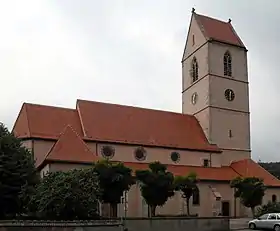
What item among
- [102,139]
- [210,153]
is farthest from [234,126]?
[102,139]

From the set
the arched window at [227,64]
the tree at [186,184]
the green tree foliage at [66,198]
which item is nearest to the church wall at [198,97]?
the arched window at [227,64]

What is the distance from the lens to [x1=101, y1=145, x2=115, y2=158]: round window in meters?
44.5

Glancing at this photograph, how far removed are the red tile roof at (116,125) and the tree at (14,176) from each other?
13.9 feet

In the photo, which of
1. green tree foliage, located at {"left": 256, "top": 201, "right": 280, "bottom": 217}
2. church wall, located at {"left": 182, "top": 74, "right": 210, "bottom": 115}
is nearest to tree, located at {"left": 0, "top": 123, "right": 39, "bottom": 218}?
green tree foliage, located at {"left": 256, "top": 201, "right": 280, "bottom": 217}

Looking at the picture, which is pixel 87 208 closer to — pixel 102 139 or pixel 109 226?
pixel 109 226

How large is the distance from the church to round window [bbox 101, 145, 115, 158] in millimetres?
96

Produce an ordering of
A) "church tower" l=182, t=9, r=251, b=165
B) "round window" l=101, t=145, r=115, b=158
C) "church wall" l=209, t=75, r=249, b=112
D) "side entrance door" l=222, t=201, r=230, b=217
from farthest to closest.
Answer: "church wall" l=209, t=75, r=249, b=112
"church tower" l=182, t=9, r=251, b=165
"side entrance door" l=222, t=201, r=230, b=217
"round window" l=101, t=145, r=115, b=158

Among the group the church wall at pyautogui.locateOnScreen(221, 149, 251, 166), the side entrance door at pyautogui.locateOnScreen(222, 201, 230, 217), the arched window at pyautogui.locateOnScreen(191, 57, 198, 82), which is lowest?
the side entrance door at pyautogui.locateOnScreen(222, 201, 230, 217)

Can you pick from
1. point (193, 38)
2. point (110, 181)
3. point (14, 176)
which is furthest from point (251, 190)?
point (193, 38)

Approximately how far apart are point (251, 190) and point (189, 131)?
11.1 m

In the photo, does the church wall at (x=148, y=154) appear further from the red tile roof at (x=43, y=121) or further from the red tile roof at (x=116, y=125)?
the red tile roof at (x=43, y=121)

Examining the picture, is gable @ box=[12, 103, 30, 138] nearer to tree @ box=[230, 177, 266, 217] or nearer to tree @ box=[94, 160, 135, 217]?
tree @ box=[94, 160, 135, 217]

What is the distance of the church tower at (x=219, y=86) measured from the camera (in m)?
53.0

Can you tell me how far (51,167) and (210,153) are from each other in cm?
2011
